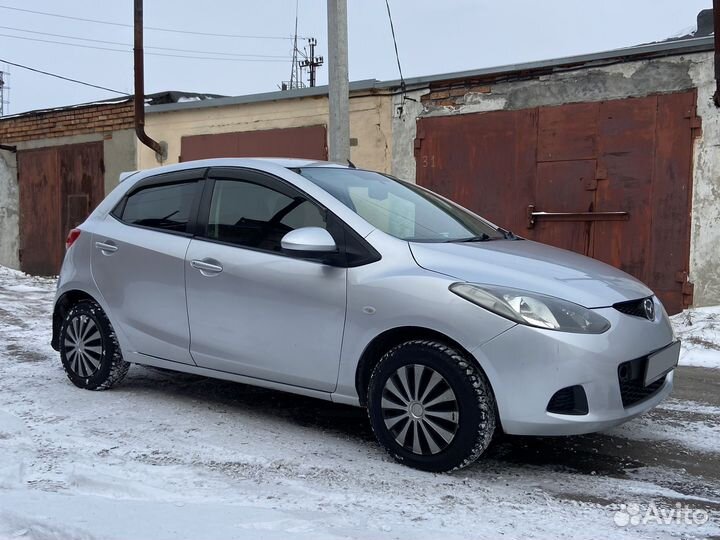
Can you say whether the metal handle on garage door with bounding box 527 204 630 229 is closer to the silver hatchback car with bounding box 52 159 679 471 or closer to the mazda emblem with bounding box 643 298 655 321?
the silver hatchback car with bounding box 52 159 679 471

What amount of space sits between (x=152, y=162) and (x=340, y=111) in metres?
6.22

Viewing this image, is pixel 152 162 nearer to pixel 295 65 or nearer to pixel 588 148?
pixel 588 148

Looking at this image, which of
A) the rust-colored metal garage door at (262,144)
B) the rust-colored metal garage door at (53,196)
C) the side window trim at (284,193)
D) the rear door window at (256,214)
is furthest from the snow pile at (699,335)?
the rust-colored metal garage door at (53,196)

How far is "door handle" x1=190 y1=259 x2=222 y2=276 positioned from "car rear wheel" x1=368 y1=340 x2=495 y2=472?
1231 millimetres

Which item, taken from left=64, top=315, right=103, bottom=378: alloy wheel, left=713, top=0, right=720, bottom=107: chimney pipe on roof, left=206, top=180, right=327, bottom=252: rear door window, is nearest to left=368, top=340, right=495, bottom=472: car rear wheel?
left=206, top=180, right=327, bottom=252: rear door window

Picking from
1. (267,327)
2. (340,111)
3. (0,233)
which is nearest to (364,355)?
(267,327)

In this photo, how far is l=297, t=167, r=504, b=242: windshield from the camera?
3.98 meters

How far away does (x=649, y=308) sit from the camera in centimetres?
372

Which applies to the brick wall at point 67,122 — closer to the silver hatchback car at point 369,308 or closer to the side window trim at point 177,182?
the side window trim at point 177,182

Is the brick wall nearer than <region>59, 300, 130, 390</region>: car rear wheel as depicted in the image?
No

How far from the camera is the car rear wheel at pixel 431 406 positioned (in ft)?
10.9

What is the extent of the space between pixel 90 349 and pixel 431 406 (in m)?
2.79

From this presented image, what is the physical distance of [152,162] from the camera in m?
13.4

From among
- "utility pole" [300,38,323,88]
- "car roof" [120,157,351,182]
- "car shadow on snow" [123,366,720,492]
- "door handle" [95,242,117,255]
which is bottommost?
"car shadow on snow" [123,366,720,492]
